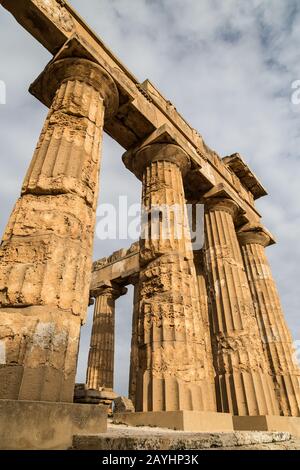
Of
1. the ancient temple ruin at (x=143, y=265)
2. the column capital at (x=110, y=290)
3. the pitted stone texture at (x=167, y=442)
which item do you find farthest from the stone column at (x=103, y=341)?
the pitted stone texture at (x=167, y=442)

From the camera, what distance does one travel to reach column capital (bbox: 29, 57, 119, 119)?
6812mm

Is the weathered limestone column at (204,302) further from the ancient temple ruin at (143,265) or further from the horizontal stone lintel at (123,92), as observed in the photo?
the horizontal stone lintel at (123,92)

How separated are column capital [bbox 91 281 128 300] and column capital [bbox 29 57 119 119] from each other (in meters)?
11.7

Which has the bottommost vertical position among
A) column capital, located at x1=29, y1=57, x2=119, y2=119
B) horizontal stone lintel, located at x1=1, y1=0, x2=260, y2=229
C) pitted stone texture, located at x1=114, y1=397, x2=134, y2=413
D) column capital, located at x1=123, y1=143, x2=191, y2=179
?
pitted stone texture, located at x1=114, y1=397, x2=134, y2=413

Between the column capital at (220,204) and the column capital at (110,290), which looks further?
the column capital at (110,290)

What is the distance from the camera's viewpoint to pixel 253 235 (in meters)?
12.8

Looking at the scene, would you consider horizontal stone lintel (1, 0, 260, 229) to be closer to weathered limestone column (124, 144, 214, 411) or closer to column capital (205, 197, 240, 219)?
column capital (205, 197, 240, 219)

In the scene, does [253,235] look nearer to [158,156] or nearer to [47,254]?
[158,156]

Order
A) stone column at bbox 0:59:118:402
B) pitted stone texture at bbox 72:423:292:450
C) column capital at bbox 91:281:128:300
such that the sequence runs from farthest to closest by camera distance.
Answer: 1. column capital at bbox 91:281:128:300
2. stone column at bbox 0:59:118:402
3. pitted stone texture at bbox 72:423:292:450

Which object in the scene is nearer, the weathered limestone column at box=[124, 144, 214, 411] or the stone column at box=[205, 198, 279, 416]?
the weathered limestone column at box=[124, 144, 214, 411]

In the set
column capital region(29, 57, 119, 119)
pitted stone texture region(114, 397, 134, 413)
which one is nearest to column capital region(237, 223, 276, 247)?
column capital region(29, 57, 119, 119)

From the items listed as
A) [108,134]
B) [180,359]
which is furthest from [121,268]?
[180,359]

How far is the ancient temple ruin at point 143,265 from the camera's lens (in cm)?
362

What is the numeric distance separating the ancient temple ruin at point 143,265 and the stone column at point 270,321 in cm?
4
